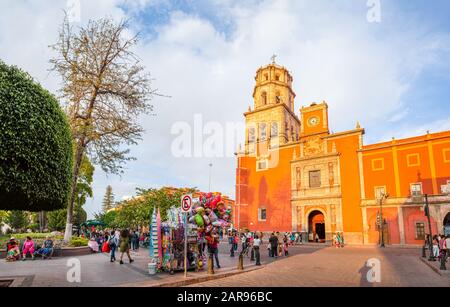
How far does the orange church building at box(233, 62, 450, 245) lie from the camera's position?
27562mm

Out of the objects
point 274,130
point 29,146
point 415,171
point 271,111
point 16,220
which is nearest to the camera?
point 29,146

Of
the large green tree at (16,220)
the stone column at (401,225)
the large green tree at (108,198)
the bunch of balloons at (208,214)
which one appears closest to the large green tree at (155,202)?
the bunch of balloons at (208,214)

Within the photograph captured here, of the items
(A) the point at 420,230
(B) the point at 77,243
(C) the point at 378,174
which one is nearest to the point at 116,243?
(B) the point at 77,243

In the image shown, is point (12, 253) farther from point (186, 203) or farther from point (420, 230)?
point (420, 230)

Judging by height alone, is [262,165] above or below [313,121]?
below

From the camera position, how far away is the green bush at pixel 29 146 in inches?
246

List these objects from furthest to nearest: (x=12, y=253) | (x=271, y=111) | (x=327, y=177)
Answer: (x=271, y=111) → (x=327, y=177) → (x=12, y=253)

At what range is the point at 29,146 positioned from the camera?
6.57 m

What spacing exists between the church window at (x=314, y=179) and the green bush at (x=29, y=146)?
30437mm

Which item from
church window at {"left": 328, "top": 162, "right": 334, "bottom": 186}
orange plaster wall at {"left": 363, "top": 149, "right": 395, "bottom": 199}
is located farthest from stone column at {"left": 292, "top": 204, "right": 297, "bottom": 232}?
orange plaster wall at {"left": 363, "top": 149, "right": 395, "bottom": 199}

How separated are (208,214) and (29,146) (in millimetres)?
6512
